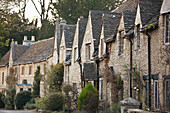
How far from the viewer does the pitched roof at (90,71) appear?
24.9 meters

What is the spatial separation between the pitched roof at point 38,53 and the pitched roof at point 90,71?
49.9 feet

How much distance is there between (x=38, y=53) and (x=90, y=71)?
21921mm

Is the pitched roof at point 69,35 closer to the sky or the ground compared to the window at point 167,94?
closer to the sky

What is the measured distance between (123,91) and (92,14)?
28.9 feet

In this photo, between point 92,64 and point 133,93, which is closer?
point 133,93

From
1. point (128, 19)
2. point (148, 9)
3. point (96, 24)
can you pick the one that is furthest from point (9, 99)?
point (148, 9)

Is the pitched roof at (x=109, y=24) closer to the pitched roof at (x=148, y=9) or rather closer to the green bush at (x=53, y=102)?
the pitched roof at (x=148, y=9)

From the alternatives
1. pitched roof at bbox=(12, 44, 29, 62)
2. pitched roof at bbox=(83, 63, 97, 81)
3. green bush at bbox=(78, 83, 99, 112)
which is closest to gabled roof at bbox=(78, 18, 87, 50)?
pitched roof at bbox=(83, 63, 97, 81)

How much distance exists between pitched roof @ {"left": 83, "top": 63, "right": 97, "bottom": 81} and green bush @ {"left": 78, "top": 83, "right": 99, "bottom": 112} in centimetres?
109

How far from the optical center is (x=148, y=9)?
58.6 ft

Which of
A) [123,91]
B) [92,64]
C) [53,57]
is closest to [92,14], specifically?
[92,64]

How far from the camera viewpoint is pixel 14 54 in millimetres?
52438

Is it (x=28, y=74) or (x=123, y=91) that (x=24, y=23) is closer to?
(x=28, y=74)

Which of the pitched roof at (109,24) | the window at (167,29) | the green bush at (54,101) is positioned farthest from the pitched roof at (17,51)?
the window at (167,29)
